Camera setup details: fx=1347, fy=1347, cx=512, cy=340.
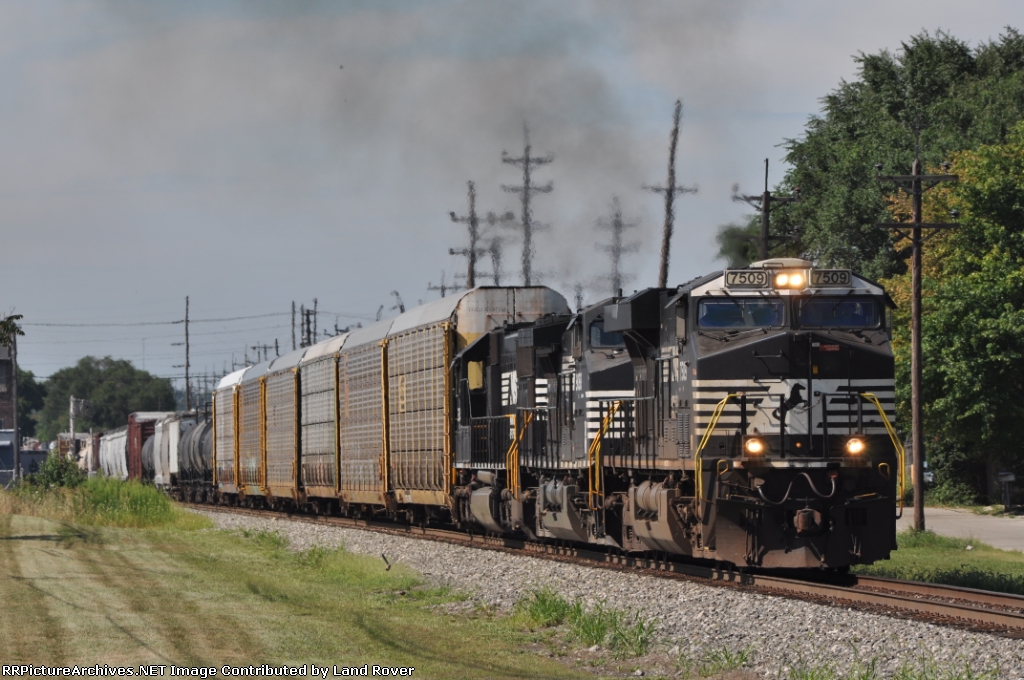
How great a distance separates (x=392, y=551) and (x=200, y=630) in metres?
11.1

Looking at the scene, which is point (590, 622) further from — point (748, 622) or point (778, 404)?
point (778, 404)

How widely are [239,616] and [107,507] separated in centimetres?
2233

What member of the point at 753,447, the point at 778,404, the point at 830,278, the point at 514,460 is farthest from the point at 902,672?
the point at 514,460

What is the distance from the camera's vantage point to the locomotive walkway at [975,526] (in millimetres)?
29969

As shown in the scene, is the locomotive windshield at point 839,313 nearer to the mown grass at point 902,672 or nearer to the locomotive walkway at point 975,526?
the mown grass at point 902,672

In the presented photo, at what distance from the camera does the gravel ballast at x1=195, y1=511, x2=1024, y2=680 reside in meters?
11.2

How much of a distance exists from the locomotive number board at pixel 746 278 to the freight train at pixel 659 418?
2cm

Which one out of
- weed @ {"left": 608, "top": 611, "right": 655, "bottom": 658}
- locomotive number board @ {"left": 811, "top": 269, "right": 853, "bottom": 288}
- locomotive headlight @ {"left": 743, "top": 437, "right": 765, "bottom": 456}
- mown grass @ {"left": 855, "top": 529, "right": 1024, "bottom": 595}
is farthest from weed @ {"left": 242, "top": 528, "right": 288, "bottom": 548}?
weed @ {"left": 608, "top": 611, "right": 655, "bottom": 658}

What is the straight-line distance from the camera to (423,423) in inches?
1053

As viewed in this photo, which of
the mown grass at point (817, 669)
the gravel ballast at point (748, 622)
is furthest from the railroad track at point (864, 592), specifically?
the mown grass at point (817, 669)

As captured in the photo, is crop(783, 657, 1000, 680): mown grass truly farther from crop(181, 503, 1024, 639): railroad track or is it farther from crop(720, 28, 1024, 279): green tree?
crop(720, 28, 1024, 279): green tree

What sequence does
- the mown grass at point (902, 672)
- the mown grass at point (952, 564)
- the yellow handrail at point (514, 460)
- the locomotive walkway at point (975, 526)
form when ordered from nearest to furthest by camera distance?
the mown grass at point (902, 672)
the mown grass at point (952, 564)
the yellow handrail at point (514, 460)
the locomotive walkway at point (975, 526)

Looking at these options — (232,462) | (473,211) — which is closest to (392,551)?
(232,462)

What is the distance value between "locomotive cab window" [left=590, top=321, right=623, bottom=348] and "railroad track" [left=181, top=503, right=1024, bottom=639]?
123 inches
